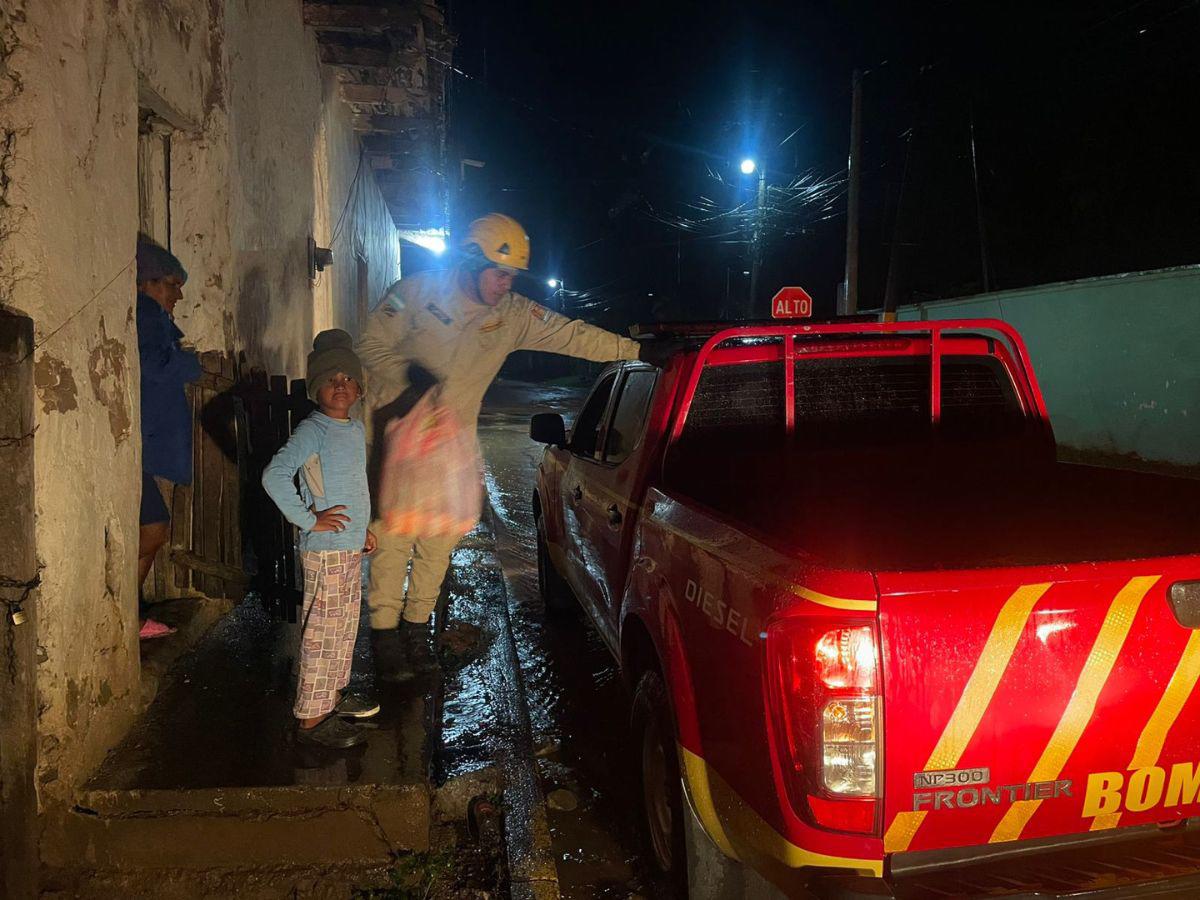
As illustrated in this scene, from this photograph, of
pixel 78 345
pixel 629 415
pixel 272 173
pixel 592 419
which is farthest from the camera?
pixel 272 173

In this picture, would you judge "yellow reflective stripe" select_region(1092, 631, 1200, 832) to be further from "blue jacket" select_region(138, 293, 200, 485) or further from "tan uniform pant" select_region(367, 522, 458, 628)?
"blue jacket" select_region(138, 293, 200, 485)

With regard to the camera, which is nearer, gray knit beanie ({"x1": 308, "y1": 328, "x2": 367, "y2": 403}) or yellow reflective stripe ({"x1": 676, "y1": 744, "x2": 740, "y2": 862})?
yellow reflective stripe ({"x1": 676, "y1": 744, "x2": 740, "y2": 862})

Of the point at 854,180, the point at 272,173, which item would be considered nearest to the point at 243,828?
the point at 272,173

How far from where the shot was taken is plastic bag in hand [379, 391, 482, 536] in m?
3.86

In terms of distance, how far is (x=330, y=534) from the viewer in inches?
117

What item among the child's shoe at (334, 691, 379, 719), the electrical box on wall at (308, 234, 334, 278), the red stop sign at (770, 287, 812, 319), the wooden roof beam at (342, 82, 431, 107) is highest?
the wooden roof beam at (342, 82, 431, 107)

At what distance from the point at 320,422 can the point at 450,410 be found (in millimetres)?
1044

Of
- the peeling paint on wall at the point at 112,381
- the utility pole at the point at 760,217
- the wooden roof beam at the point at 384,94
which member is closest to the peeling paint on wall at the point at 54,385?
the peeling paint on wall at the point at 112,381

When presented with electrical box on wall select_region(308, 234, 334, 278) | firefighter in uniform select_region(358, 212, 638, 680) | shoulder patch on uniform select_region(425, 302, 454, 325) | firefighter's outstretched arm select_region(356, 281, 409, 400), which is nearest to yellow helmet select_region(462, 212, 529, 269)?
firefighter in uniform select_region(358, 212, 638, 680)

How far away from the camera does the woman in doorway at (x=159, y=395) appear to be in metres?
3.54

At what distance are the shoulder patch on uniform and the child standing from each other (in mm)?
806

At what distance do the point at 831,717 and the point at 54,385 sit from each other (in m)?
2.44

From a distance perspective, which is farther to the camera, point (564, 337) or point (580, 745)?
point (564, 337)

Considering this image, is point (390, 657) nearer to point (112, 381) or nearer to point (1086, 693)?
point (112, 381)
